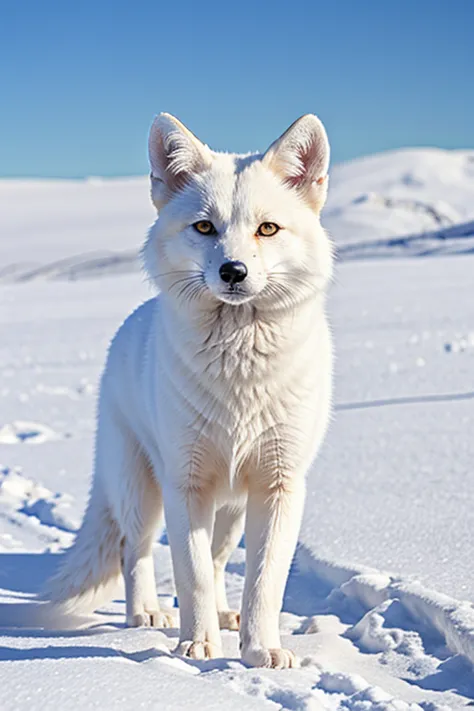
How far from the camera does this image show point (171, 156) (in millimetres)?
2904

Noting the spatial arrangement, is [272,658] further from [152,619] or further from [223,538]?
[223,538]

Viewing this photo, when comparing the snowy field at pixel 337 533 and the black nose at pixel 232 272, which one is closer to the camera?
the snowy field at pixel 337 533

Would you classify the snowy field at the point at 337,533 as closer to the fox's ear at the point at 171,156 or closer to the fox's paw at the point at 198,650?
the fox's paw at the point at 198,650

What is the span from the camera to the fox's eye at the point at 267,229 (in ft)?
8.80

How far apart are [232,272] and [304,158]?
566 mm

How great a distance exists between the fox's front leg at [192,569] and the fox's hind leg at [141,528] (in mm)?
535

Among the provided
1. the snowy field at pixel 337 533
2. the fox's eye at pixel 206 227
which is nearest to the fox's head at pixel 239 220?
the fox's eye at pixel 206 227

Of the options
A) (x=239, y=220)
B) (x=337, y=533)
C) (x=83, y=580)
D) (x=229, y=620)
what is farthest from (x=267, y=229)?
(x=337, y=533)

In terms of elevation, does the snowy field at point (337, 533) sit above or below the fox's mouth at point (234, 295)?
below

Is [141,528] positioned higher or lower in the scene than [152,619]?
higher

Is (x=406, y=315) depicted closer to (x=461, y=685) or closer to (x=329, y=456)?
(x=329, y=456)

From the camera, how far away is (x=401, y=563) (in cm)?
351

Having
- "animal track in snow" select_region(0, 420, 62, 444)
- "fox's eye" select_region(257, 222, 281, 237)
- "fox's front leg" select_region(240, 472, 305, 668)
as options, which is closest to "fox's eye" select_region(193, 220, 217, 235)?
"fox's eye" select_region(257, 222, 281, 237)

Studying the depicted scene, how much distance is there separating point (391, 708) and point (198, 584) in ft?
2.54
